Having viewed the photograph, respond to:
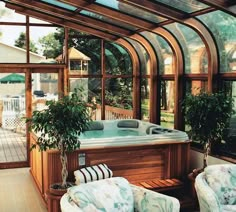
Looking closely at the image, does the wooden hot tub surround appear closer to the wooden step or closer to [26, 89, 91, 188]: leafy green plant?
the wooden step

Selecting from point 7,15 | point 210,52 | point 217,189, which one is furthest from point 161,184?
point 7,15

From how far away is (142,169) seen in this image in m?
5.58

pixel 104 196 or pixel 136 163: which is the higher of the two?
pixel 104 196

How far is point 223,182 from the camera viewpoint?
3.93m

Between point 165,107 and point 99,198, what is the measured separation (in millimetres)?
4463

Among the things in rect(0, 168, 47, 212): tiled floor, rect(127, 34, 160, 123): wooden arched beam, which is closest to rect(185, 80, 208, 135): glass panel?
rect(127, 34, 160, 123): wooden arched beam

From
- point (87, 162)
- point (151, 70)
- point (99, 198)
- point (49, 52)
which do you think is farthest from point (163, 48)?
point (99, 198)

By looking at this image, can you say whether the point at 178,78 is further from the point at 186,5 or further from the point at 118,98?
the point at 118,98

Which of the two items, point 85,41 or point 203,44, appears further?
point 85,41

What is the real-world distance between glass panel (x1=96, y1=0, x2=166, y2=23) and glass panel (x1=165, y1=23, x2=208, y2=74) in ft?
1.32

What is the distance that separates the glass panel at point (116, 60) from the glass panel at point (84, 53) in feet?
0.74

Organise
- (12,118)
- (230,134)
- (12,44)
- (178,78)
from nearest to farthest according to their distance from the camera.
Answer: (230,134) < (178,78) < (12,44) < (12,118)

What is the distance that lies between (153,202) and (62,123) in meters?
1.60

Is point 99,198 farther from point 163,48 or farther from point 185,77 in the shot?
point 163,48
